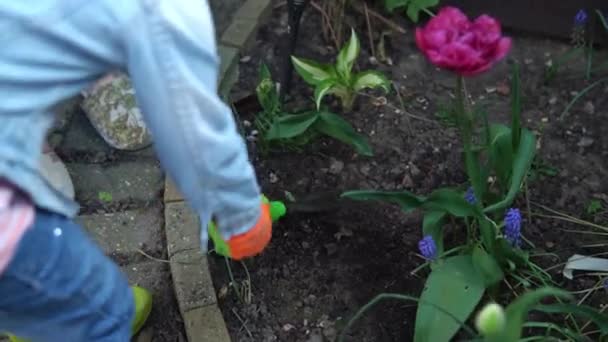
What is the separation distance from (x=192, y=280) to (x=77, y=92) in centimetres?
90

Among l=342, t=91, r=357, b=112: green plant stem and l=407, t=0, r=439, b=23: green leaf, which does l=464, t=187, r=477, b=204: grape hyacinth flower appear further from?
l=407, t=0, r=439, b=23: green leaf

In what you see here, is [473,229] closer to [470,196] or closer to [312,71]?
[470,196]

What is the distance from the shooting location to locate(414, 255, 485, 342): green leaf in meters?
1.77

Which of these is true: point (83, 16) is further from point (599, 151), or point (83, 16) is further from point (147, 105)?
point (599, 151)

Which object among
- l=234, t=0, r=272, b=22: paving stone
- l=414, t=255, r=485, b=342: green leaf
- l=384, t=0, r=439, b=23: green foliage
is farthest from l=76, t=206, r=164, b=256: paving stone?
l=384, t=0, r=439, b=23: green foliage

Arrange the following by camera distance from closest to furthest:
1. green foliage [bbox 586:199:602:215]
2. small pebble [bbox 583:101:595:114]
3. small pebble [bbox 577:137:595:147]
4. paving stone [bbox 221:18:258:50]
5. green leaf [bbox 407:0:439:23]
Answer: green foliage [bbox 586:199:602:215] < small pebble [bbox 577:137:595:147] < small pebble [bbox 583:101:595:114] < green leaf [bbox 407:0:439:23] < paving stone [bbox 221:18:258:50]

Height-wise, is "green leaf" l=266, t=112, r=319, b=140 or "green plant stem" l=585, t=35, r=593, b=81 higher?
"green plant stem" l=585, t=35, r=593, b=81

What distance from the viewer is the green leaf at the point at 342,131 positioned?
214 cm

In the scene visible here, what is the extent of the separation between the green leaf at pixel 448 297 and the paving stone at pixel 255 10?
4.12ft

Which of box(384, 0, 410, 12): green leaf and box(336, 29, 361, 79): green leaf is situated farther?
box(384, 0, 410, 12): green leaf

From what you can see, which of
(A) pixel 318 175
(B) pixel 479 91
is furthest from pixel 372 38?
(A) pixel 318 175

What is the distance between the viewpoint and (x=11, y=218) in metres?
1.21

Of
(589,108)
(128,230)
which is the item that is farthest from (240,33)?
(589,108)

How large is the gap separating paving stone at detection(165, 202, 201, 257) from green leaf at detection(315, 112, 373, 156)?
401mm
